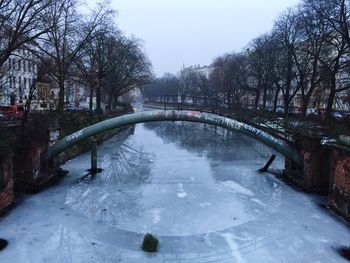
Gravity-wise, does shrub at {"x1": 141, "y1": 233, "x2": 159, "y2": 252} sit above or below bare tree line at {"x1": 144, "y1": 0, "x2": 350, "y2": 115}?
below

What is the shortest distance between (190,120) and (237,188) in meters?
4.33

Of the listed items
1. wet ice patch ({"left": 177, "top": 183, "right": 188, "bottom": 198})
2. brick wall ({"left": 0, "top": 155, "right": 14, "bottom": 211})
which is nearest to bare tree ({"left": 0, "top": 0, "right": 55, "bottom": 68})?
brick wall ({"left": 0, "top": 155, "right": 14, "bottom": 211})

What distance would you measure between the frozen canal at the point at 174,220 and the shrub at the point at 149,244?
0.25m

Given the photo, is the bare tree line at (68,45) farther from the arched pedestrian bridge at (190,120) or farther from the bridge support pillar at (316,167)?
the bridge support pillar at (316,167)

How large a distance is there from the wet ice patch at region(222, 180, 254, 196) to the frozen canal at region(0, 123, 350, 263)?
45 mm

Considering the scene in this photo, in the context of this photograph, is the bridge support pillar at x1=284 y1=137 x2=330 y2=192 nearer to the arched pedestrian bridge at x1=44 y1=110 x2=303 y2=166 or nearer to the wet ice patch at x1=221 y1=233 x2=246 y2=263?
the arched pedestrian bridge at x1=44 y1=110 x2=303 y2=166

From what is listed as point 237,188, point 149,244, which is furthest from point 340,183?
point 149,244

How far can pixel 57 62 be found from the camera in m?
33.1

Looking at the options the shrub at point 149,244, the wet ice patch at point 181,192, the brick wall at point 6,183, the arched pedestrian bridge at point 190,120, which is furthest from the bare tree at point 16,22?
the shrub at point 149,244

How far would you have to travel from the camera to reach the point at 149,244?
11.3 m

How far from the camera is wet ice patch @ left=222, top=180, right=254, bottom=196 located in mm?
17934

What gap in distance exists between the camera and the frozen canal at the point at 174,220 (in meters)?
11.1

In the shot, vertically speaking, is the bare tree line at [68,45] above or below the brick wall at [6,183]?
above

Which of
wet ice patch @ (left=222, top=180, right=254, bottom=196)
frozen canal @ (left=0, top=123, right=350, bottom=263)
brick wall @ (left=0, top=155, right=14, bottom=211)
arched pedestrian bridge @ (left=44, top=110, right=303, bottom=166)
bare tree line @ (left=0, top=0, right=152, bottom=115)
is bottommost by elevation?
frozen canal @ (left=0, top=123, right=350, bottom=263)
